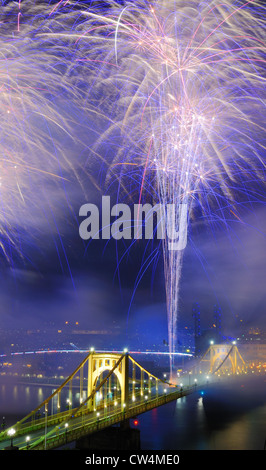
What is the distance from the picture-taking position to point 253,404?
96.9 metres

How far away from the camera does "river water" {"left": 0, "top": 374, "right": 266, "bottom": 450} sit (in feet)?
199

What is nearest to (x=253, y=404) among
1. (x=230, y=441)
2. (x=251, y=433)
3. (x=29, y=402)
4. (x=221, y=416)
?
(x=221, y=416)

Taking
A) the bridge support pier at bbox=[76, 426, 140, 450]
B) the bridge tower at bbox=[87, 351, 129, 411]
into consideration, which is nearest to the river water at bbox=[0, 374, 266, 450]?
the bridge tower at bbox=[87, 351, 129, 411]

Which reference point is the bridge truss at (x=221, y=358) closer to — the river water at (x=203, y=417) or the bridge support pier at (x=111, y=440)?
the river water at (x=203, y=417)

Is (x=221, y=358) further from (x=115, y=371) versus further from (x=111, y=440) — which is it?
(x=111, y=440)

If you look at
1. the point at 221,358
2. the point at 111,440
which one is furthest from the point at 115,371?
the point at 221,358

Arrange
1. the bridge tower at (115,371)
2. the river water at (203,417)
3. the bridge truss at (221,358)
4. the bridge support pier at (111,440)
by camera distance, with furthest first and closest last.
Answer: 1. the bridge truss at (221,358)
2. the river water at (203,417)
3. the bridge tower at (115,371)
4. the bridge support pier at (111,440)

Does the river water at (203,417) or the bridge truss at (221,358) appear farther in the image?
the bridge truss at (221,358)

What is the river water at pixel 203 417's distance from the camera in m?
60.7

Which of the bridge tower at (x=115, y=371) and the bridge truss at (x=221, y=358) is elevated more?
the bridge truss at (x=221, y=358)

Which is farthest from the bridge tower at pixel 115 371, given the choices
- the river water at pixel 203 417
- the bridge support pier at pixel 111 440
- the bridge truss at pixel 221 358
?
the bridge truss at pixel 221 358

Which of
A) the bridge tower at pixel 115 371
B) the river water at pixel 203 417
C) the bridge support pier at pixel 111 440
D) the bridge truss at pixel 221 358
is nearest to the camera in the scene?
the bridge support pier at pixel 111 440
